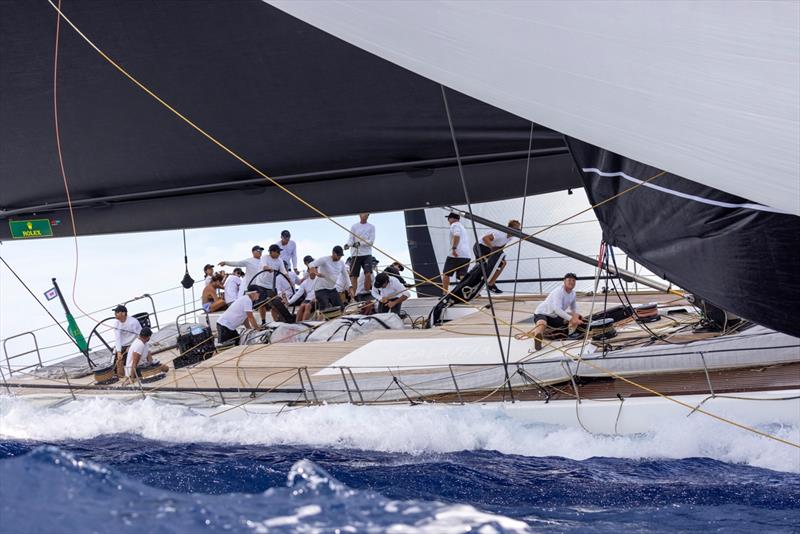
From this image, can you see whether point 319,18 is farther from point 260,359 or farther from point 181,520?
point 260,359

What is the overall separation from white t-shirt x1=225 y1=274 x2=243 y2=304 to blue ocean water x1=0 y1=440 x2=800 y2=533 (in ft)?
10.3

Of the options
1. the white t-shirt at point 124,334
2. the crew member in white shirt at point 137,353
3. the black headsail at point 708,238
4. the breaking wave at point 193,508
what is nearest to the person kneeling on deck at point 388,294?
the crew member in white shirt at point 137,353

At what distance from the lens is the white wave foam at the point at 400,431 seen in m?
4.23

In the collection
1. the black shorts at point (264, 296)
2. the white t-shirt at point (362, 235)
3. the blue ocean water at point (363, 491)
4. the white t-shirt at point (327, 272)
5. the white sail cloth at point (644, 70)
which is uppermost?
the white sail cloth at point (644, 70)

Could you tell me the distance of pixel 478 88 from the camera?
8.52 ft

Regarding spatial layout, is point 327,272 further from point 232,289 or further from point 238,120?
point 238,120

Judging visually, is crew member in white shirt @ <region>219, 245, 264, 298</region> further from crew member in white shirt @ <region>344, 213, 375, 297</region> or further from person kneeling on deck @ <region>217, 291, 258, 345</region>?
person kneeling on deck @ <region>217, 291, 258, 345</region>

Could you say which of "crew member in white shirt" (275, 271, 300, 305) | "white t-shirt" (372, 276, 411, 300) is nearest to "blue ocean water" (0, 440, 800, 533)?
"white t-shirt" (372, 276, 411, 300)

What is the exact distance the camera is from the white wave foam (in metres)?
4.23

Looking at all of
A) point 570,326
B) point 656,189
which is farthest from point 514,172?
point 656,189

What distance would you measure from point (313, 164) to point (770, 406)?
10.2 feet

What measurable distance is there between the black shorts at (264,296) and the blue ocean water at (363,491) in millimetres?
2316

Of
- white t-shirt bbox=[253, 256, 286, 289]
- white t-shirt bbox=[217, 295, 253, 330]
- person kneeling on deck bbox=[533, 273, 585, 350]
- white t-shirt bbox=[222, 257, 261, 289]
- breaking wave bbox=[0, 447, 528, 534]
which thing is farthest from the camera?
white t-shirt bbox=[222, 257, 261, 289]

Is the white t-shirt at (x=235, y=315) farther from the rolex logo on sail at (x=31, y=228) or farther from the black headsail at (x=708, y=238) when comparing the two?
the black headsail at (x=708, y=238)
